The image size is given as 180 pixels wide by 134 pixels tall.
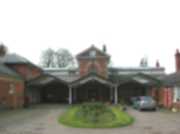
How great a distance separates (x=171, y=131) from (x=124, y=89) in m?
25.0

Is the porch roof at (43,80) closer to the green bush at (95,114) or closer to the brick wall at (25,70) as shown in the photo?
the brick wall at (25,70)

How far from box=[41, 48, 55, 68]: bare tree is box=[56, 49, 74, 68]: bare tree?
53.3 inches

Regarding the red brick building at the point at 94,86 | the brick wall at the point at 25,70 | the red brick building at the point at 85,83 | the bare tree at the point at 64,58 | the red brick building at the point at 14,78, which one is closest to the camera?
the red brick building at the point at 14,78

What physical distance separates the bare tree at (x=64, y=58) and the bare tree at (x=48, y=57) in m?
1.35

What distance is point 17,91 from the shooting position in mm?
30094

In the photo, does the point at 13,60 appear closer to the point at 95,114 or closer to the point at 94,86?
the point at 94,86

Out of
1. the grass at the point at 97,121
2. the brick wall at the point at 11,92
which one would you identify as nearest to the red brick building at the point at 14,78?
the brick wall at the point at 11,92

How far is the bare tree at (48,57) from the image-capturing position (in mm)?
71188

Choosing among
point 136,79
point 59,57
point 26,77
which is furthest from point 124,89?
point 59,57

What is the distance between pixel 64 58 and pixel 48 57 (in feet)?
14.1

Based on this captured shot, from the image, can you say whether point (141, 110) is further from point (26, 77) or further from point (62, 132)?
point (26, 77)

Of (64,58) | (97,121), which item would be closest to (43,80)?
(97,121)

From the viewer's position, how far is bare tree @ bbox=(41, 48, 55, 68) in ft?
234

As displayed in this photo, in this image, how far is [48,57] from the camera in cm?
7200
